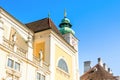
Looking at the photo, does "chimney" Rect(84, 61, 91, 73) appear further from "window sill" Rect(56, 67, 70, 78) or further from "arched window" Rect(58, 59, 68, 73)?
"window sill" Rect(56, 67, 70, 78)

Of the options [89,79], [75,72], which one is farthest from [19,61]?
[89,79]

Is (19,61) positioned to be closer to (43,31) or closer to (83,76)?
(43,31)

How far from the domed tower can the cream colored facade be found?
13.8ft

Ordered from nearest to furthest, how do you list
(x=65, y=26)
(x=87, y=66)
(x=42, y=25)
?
(x=42, y=25) < (x=65, y=26) < (x=87, y=66)

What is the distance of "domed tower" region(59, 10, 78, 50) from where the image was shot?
44.3 metres

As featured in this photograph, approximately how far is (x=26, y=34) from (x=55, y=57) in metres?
4.83

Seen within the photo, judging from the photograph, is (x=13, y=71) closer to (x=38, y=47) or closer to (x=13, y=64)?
(x=13, y=64)

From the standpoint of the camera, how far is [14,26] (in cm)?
3186

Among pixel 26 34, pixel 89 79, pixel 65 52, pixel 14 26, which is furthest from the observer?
pixel 89 79

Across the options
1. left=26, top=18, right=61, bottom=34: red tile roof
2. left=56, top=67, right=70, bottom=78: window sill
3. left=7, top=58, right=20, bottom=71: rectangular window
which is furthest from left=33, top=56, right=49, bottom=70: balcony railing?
left=26, top=18, right=61, bottom=34: red tile roof

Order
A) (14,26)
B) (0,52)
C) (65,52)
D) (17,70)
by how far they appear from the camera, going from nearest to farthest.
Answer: (0,52), (17,70), (14,26), (65,52)

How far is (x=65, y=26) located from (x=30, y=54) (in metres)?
20.5

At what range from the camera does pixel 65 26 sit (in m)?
48.1

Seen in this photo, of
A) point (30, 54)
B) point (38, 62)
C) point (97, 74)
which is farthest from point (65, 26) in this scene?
point (30, 54)
